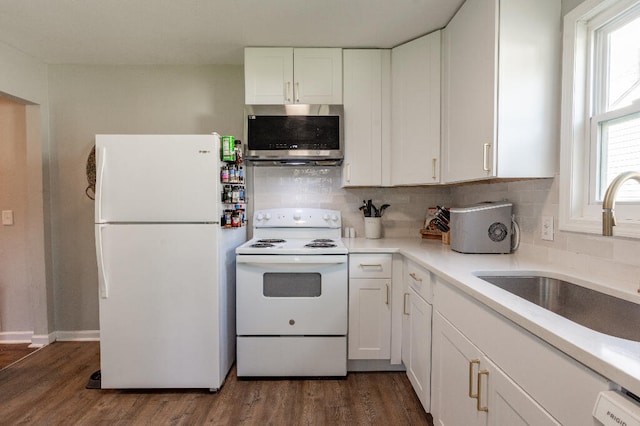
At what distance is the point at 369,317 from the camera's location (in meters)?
2.16

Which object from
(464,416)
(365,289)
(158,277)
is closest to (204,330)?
(158,277)

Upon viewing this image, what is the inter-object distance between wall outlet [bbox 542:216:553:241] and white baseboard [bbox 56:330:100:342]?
3.43 meters

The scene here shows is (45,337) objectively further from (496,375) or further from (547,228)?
(547,228)

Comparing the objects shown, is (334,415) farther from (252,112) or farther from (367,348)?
(252,112)

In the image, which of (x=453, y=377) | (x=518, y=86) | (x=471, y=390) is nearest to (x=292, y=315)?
(x=453, y=377)

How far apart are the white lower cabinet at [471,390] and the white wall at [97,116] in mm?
2245

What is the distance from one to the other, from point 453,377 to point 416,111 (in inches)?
66.5

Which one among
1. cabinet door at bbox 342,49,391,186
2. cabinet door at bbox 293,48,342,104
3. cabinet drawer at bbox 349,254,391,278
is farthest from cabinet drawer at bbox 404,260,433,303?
cabinet door at bbox 293,48,342,104

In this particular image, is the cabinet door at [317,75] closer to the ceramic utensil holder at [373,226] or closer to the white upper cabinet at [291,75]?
the white upper cabinet at [291,75]

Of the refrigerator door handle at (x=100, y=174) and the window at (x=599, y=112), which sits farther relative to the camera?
the refrigerator door handle at (x=100, y=174)

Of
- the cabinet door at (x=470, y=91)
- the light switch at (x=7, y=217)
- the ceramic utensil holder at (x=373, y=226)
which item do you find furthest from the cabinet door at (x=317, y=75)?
the light switch at (x=7, y=217)

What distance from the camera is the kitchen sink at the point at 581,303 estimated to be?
3.46 ft

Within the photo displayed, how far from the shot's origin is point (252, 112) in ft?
7.51

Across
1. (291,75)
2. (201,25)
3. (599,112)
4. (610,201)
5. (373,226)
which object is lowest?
(373,226)
